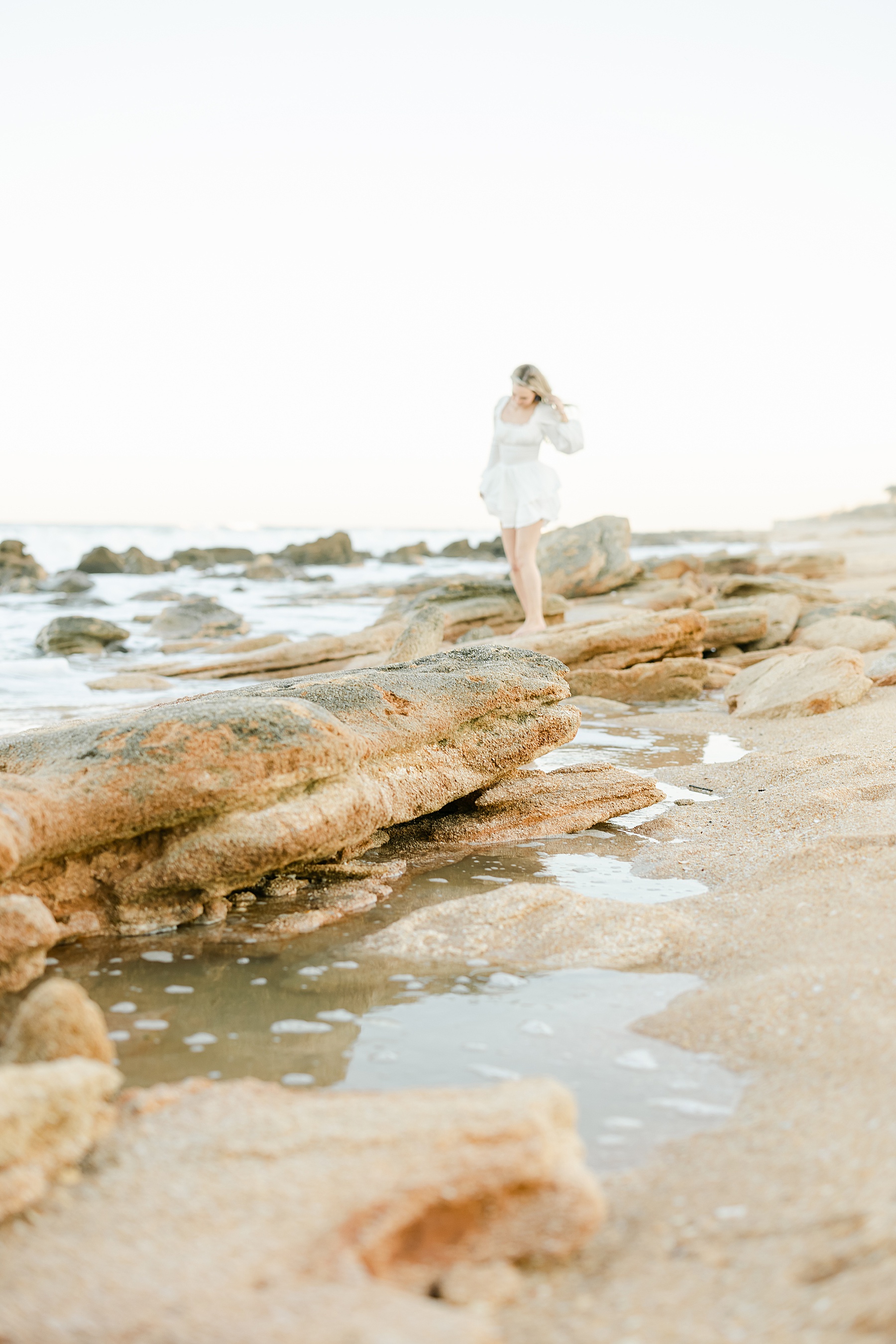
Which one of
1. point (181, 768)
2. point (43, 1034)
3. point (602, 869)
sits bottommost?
point (602, 869)

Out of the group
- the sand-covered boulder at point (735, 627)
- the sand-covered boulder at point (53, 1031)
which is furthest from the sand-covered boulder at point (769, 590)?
the sand-covered boulder at point (53, 1031)

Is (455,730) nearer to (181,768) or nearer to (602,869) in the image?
(602,869)

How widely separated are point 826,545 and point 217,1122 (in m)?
38.6

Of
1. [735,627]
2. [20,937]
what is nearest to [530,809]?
[20,937]

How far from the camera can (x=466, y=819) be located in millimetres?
4098

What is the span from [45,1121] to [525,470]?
731 centimetres

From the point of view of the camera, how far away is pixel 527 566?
28.1ft

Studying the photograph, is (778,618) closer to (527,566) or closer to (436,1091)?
(527,566)

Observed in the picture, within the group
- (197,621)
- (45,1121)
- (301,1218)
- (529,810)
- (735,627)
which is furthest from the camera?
(197,621)

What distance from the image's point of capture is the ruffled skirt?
837cm

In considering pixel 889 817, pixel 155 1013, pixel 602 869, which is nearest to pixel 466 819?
pixel 602 869

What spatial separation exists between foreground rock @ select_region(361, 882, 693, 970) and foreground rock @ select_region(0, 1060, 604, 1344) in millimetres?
989

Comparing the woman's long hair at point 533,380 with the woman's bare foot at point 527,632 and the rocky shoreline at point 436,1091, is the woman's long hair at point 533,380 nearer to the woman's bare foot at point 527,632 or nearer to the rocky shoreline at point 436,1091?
the woman's bare foot at point 527,632

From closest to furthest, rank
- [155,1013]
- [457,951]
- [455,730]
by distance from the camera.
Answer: [155,1013], [457,951], [455,730]
